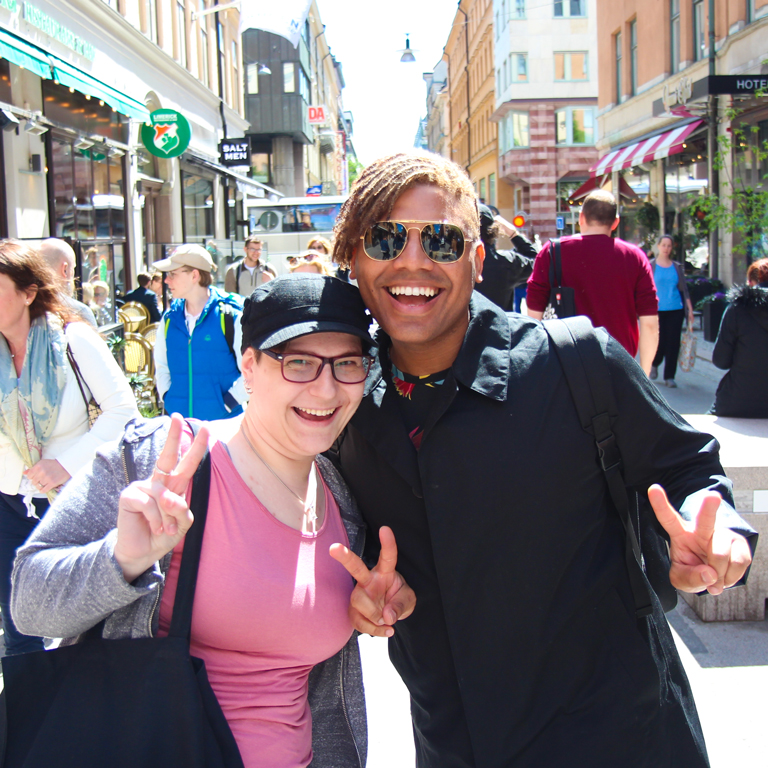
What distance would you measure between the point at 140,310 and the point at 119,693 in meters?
10.9

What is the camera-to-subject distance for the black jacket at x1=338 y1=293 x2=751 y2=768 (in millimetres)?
1618

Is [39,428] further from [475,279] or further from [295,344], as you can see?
[475,279]

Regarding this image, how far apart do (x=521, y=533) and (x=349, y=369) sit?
→ 1.75 feet

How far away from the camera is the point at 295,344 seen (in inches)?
67.6

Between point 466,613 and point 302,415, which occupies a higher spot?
point 302,415

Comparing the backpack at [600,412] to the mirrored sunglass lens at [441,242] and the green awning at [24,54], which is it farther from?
the green awning at [24,54]

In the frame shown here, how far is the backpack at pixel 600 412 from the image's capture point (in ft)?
5.40

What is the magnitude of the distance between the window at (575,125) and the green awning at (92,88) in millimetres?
34025

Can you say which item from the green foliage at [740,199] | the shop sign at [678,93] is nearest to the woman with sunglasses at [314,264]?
the green foliage at [740,199]

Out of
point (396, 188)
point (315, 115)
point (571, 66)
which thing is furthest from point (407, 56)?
point (396, 188)

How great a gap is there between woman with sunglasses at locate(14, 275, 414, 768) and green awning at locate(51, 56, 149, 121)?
319 inches

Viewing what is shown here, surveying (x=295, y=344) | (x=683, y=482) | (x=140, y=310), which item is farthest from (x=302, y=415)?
(x=140, y=310)

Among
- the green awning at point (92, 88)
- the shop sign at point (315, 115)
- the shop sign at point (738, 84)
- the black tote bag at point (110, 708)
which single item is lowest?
the black tote bag at point (110, 708)

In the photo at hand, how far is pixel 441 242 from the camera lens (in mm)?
1779
